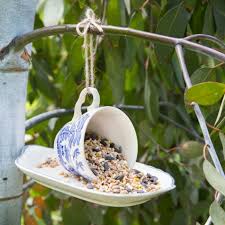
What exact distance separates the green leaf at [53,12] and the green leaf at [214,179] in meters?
0.61

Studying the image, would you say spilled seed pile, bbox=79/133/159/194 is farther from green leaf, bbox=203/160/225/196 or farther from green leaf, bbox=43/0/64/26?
green leaf, bbox=43/0/64/26

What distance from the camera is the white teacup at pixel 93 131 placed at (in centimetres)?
74

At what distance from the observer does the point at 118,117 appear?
2.57 ft

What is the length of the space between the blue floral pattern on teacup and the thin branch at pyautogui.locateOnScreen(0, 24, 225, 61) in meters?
0.11

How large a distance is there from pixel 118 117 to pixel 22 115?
0.14 metres

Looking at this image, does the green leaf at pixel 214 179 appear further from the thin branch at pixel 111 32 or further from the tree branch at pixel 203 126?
the thin branch at pixel 111 32

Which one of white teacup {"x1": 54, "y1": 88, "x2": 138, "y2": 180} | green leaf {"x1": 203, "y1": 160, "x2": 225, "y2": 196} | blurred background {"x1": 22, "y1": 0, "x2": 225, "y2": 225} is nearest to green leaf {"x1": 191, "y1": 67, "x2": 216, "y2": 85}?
blurred background {"x1": 22, "y1": 0, "x2": 225, "y2": 225}

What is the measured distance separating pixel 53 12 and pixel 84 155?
0.52m

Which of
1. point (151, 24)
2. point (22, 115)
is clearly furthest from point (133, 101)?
point (22, 115)

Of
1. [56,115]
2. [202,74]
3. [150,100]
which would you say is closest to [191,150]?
[150,100]

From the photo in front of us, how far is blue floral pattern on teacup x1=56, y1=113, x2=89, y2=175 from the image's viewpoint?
736 millimetres

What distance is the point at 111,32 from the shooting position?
0.71 meters

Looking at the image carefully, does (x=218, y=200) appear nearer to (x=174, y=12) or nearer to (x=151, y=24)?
(x=174, y=12)

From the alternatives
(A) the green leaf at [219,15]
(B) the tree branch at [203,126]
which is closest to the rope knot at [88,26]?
(B) the tree branch at [203,126]
